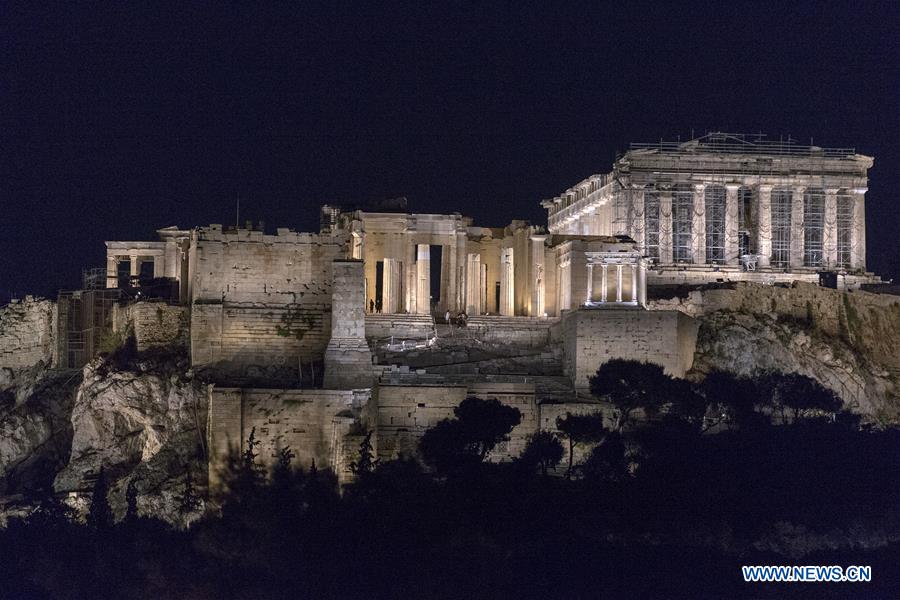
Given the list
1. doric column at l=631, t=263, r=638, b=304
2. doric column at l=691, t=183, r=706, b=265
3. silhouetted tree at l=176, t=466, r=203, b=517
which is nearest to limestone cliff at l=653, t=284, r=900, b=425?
doric column at l=631, t=263, r=638, b=304

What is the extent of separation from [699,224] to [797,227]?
4.80 metres

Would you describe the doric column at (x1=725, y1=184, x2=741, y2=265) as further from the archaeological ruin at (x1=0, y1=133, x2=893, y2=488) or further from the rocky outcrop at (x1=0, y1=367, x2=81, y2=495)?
the rocky outcrop at (x1=0, y1=367, x2=81, y2=495)

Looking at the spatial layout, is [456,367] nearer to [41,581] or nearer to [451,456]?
[451,456]

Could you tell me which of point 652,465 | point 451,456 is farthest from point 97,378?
point 652,465

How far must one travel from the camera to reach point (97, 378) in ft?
235

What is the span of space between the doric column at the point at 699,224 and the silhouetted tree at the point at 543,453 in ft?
80.9

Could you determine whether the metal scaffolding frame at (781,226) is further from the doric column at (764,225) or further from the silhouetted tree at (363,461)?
the silhouetted tree at (363,461)

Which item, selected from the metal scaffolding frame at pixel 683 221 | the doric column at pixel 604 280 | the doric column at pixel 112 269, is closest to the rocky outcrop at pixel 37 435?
the doric column at pixel 112 269

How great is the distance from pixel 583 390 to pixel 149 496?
17.4m

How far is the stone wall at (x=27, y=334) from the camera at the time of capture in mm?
79469

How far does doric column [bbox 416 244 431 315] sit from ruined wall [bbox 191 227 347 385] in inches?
292

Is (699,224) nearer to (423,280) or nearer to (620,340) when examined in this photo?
(423,280)

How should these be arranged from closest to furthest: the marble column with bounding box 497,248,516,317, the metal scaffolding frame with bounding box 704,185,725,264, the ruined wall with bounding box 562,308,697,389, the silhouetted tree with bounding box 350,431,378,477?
the silhouetted tree with bounding box 350,431,378,477, the ruined wall with bounding box 562,308,697,389, the marble column with bounding box 497,248,516,317, the metal scaffolding frame with bounding box 704,185,725,264

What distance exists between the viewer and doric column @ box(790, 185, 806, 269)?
9206 centimetres
